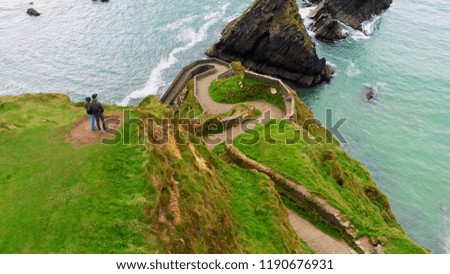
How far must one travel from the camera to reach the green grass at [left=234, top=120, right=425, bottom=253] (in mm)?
29906

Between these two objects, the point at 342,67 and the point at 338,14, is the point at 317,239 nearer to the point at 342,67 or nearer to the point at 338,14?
the point at 342,67

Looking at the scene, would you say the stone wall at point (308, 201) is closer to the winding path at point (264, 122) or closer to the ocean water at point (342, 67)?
the winding path at point (264, 122)

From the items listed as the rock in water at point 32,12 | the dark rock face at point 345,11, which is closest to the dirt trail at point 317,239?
the dark rock face at point 345,11

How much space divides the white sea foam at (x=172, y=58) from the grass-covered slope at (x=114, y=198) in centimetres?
3808

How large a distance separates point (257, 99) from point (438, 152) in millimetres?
28585

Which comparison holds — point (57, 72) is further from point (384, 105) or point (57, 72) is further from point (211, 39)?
point (384, 105)

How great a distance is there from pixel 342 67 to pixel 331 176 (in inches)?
1750

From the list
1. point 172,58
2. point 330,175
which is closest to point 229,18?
point 172,58

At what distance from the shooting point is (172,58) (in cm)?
7500

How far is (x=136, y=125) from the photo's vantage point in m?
23.6

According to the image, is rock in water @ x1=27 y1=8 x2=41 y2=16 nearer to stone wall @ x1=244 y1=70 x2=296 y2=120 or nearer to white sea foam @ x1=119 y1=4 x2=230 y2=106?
white sea foam @ x1=119 y1=4 x2=230 y2=106

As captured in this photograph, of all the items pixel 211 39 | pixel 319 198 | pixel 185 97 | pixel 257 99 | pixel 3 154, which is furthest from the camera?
pixel 211 39

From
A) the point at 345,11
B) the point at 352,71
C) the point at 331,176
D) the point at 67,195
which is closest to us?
the point at 67,195

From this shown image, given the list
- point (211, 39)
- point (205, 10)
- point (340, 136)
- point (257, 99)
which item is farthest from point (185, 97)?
point (205, 10)
